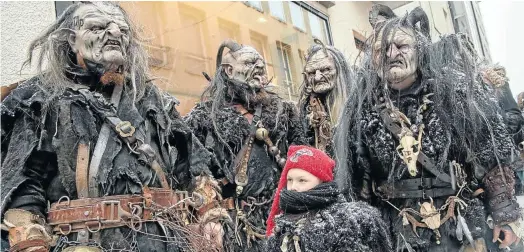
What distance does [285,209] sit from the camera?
3.02m

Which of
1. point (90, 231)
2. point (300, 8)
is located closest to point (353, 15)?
point (300, 8)

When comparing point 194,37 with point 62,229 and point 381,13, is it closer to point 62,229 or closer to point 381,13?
point 381,13

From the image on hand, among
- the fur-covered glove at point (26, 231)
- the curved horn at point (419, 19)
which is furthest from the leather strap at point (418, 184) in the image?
the fur-covered glove at point (26, 231)

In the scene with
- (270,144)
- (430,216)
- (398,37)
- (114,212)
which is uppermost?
(398,37)

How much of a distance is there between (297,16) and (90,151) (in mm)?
6973

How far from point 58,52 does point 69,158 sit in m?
0.65

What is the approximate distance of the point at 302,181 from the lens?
3.01m

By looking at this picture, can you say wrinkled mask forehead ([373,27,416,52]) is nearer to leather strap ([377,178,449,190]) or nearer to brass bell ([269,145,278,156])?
leather strap ([377,178,449,190])

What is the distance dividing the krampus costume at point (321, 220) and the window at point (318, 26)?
267 inches

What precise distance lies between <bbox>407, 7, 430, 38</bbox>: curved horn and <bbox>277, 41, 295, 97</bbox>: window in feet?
11.7

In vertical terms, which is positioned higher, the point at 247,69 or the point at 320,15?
the point at 320,15

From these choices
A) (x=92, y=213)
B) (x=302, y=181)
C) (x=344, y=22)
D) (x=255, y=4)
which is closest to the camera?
(x=92, y=213)

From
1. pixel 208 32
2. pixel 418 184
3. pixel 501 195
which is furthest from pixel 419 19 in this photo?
pixel 208 32

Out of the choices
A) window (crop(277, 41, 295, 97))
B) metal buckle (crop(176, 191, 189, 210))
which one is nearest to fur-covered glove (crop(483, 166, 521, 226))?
metal buckle (crop(176, 191, 189, 210))
